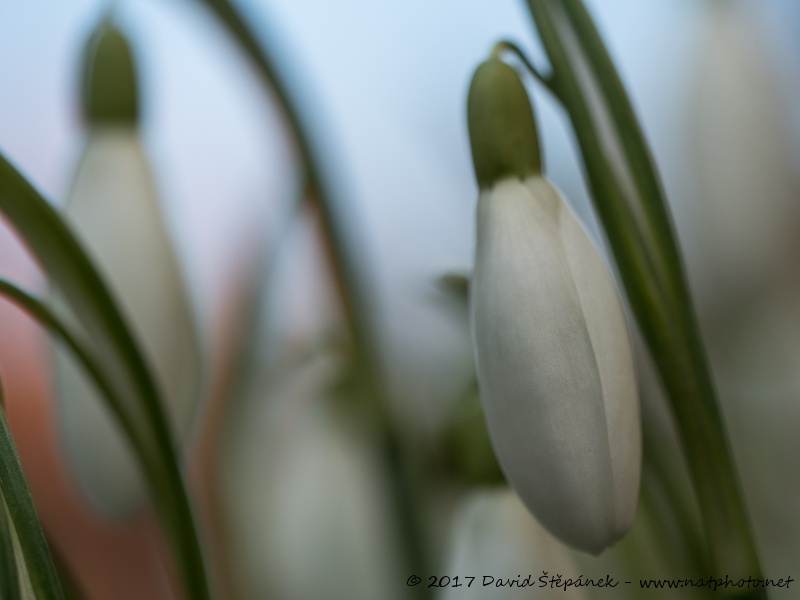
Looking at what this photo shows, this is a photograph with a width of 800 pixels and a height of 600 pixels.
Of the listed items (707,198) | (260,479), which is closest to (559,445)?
(707,198)

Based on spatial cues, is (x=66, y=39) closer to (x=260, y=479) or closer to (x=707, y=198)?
(x=260, y=479)

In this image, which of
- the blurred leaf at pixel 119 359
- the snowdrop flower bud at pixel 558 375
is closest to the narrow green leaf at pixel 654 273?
the snowdrop flower bud at pixel 558 375

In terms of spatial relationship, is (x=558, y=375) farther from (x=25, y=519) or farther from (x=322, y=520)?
(x=322, y=520)

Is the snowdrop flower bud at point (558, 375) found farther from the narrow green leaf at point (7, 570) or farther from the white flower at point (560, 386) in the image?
the narrow green leaf at point (7, 570)

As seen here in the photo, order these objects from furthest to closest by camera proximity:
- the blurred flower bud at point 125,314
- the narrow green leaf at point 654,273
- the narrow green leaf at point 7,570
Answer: the blurred flower bud at point 125,314, the narrow green leaf at point 654,273, the narrow green leaf at point 7,570

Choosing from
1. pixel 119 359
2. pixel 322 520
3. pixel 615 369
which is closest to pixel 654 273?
pixel 615 369

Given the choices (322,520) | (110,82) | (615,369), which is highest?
(110,82)

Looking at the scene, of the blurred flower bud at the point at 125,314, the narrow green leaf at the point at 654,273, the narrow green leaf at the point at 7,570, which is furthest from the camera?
the blurred flower bud at the point at 125,314
